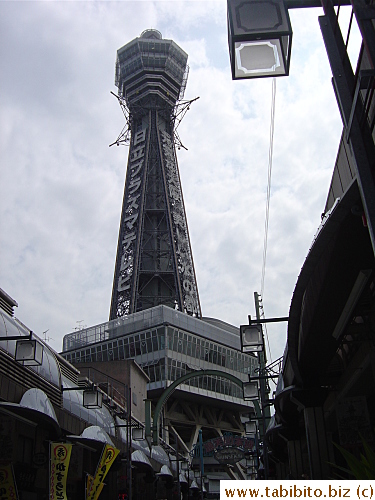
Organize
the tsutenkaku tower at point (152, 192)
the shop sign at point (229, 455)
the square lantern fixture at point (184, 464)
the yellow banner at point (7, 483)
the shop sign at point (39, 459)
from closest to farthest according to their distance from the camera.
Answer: the yellow banner at point (7, 483), the shop sign at point (39, 459), the shop sign at point (229, 455), the square lantern fixture at point (184, 464), the tsutenkaku tower at point (152, 192)

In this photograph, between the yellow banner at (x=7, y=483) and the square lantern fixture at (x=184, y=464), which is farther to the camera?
the square lantern fixture at (x=184, y=464)

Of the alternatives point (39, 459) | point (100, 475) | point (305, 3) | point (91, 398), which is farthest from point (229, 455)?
point (305, 3)

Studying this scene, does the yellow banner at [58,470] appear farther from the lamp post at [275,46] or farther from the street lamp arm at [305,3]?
the street lamp arm at [305,3]

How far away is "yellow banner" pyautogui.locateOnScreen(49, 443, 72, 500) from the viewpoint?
62.7ft

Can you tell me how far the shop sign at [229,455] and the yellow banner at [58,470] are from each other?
38.6m

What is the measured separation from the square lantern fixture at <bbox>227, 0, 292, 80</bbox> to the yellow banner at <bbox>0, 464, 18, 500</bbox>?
16426 millimetres

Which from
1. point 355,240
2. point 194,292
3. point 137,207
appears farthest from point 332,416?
point 137,207

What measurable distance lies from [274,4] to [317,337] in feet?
32.1

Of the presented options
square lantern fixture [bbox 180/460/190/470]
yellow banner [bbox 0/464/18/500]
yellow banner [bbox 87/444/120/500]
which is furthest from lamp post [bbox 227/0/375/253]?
square lantern fixture [bbox 180/460/190/470]

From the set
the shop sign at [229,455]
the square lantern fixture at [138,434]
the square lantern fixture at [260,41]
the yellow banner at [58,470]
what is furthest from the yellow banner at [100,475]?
the shop sign at [229,455]

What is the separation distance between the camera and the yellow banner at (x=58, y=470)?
19.1m

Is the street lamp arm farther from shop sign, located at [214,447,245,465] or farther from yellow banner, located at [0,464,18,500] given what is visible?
shop sign, located at [214,447,245,465]

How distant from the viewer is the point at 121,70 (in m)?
142

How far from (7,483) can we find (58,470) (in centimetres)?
244
